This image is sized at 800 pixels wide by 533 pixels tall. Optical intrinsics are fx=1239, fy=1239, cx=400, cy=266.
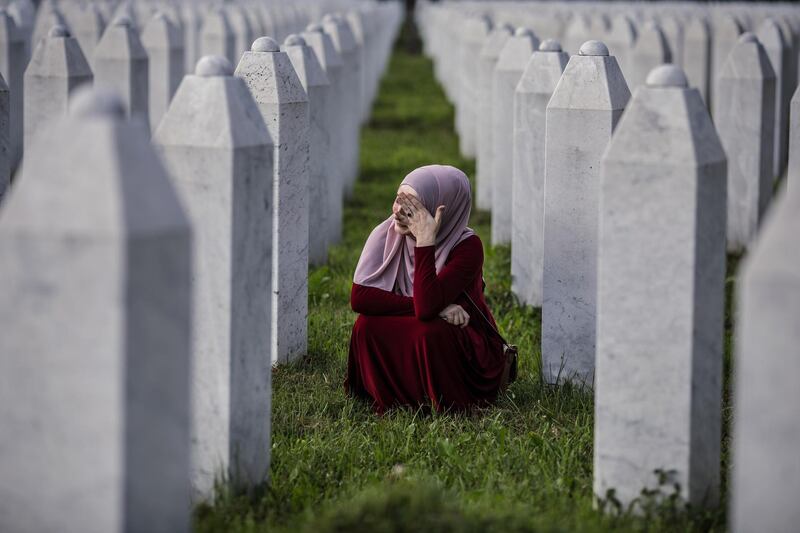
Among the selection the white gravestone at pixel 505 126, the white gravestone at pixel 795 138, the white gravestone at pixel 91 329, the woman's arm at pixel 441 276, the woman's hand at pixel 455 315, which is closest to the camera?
the white gravestone at pixel 91 329

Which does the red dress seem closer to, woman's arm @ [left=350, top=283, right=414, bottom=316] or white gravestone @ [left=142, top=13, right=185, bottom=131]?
woman's arm @ [left=350, top=283, right=414, bottom=316]

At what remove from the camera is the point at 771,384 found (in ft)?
10.1

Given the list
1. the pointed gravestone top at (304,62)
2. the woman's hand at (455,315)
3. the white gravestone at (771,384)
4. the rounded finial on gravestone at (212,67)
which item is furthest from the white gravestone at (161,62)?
the white gravestone at (771,384)

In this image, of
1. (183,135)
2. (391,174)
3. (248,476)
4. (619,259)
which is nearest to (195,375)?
(248,476)

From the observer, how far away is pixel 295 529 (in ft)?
12.5

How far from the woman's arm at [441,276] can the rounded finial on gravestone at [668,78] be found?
153 centimetres

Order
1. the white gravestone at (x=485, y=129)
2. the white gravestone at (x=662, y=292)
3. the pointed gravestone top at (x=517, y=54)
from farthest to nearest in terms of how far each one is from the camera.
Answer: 1. the white gravestone at (x=485, y=129)
2. the pointed gravestone top at (x=517, y=54)
3. the white gravestone at (x=662, y=292)

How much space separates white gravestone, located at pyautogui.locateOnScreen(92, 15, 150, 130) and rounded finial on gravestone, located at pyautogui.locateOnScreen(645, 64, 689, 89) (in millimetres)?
6383

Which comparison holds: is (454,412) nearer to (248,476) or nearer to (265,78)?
(248,476)

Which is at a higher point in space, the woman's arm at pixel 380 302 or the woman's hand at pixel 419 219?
the woman's hand at pixel 419 219

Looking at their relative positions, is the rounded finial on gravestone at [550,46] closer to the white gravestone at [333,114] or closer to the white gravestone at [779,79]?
the white gravestone at [333,114]

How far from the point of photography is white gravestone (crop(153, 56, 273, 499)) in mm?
3955

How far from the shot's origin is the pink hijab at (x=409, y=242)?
17.7 feet

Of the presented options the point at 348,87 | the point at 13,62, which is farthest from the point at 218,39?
the point at 13,62
